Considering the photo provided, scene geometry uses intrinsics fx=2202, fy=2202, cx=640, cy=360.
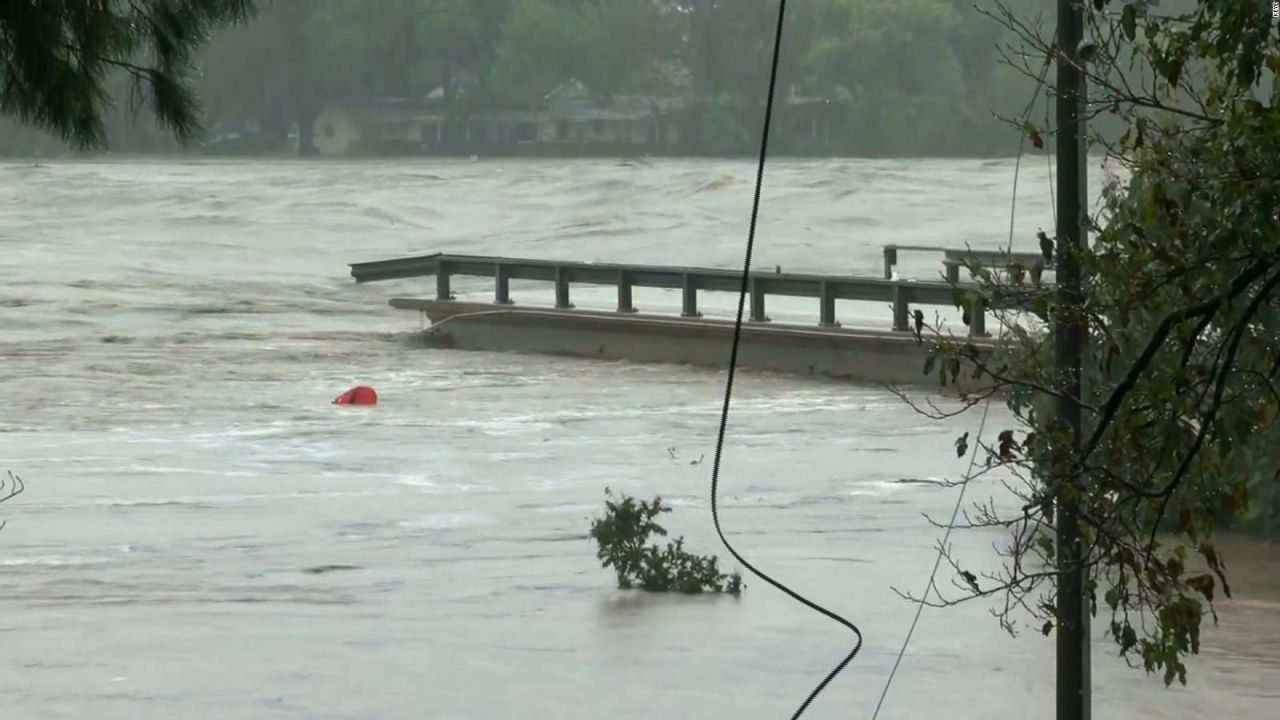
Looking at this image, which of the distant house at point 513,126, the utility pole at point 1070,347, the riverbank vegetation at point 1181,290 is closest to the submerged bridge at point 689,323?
the utility pole at point 1070,347

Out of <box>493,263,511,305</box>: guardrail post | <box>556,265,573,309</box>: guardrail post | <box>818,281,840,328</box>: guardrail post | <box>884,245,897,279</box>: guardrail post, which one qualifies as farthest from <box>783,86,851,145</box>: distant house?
<box>818,281,840,328</box>: guardrail post

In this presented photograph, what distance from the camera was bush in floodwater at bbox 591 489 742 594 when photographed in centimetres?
1449

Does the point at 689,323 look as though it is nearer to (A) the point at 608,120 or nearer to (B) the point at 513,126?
(A) the point at 608,120

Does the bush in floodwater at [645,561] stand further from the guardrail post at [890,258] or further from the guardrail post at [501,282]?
the guardrail post at [890,258]

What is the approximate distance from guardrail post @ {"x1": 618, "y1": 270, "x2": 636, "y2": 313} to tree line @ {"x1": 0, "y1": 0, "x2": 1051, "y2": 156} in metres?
85.6

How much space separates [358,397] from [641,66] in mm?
104275

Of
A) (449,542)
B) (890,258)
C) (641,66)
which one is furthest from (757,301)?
(641,66)

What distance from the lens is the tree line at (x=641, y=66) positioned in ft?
386

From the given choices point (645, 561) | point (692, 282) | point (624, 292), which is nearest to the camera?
point (645, 561)

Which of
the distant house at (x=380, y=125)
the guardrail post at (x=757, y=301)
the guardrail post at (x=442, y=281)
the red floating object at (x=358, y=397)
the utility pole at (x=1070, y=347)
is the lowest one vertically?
the distant house at (x=380, y=125)

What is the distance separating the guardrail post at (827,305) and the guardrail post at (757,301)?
844 millimetres

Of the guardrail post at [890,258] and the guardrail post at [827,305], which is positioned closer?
the guardrail post at [827,305]

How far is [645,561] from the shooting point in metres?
14.5

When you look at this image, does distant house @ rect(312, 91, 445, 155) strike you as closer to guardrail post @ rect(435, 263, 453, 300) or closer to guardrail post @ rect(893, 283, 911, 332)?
guardrail post @ rect(435, 263, 453, 300)
